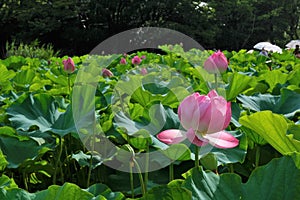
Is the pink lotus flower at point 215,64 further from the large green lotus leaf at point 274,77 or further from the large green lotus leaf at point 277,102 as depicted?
the large green lotus leaf at point 277,102

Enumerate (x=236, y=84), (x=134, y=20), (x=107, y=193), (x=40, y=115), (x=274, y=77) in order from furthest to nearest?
(x=134, y=20) → (x=274, y=77) → (x=236, y=84) → (x=40, y=115) → (x=107, y=193)

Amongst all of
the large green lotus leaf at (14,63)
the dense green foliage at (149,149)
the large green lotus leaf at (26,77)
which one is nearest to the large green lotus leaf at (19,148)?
the dense green foliage at (149,149)

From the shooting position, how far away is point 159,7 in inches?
667

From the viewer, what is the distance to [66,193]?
1.66 ft

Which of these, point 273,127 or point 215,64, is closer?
point 273,127

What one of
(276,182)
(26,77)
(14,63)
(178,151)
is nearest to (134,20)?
(14,63)

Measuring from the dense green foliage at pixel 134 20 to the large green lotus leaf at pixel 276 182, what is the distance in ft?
49.3

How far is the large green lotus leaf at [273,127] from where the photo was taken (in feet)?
2.15

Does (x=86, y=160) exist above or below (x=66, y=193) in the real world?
below

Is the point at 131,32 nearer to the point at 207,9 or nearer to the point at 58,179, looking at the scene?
the point at 207,9

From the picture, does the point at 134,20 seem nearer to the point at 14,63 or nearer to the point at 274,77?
the point at 14,63

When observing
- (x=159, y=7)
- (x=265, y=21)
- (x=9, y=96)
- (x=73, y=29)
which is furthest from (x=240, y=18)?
(x=9, y=96)

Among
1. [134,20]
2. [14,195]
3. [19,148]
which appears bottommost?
[134,20]

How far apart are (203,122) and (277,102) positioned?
0.49 m
